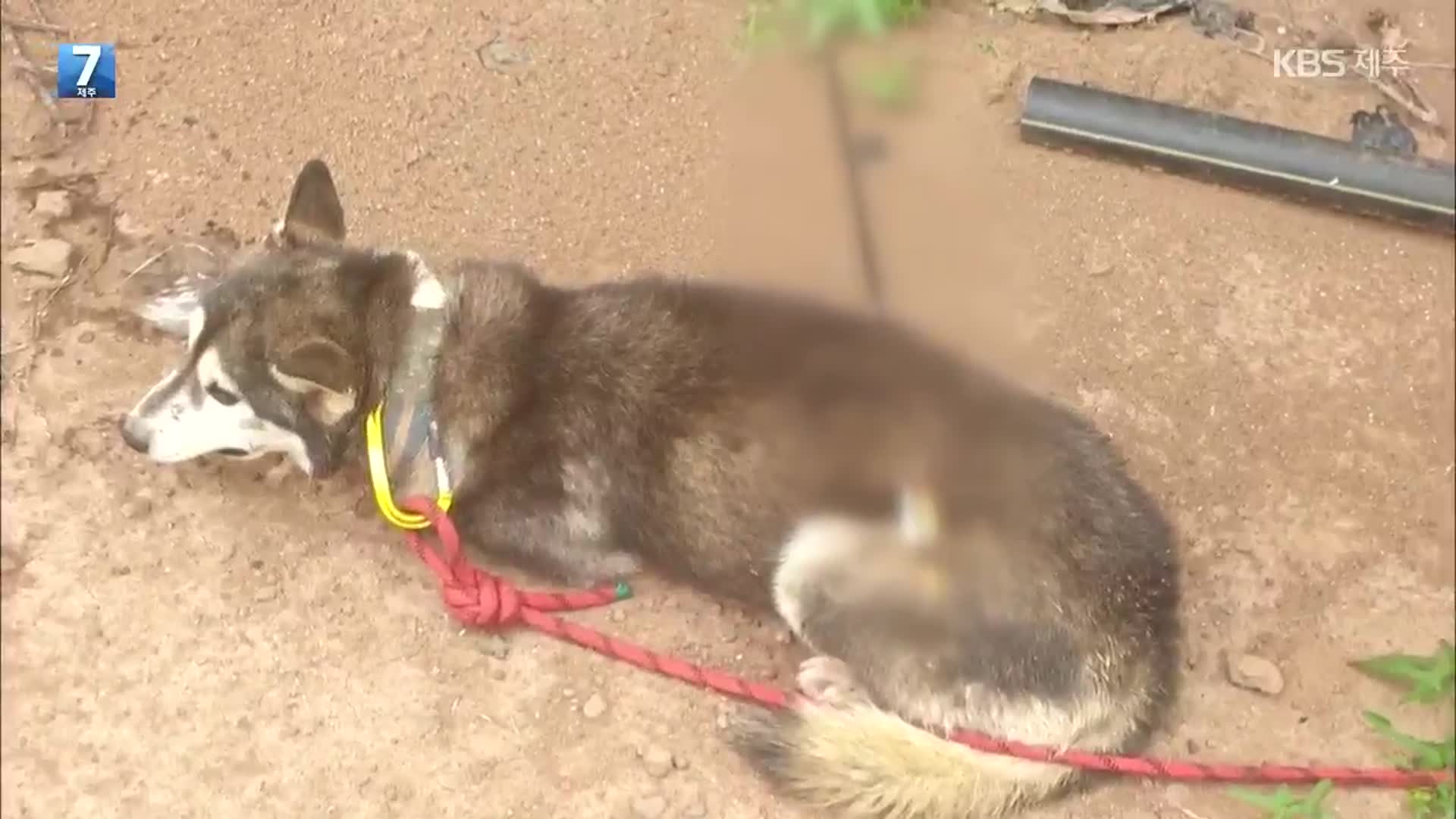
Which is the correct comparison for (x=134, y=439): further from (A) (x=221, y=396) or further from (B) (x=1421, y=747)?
(B) (x=1421, y=747)

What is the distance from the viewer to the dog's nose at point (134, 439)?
228 centimetres

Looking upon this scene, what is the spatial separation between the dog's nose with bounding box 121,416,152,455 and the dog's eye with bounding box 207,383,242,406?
0.17 m

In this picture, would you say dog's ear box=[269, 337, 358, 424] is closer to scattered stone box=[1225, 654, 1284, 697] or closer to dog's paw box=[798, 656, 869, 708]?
dog's paw box=[798, 656, 869, 708]

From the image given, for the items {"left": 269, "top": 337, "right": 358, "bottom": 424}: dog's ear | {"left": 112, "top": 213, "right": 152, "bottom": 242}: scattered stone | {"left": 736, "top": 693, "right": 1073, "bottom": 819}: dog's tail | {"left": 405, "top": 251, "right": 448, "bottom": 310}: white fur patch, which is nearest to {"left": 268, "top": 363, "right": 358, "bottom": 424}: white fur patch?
{"left": 269, "top": 337, "right": 358, "bottom": 424}: dog's ear

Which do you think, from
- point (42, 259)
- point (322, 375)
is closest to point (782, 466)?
point (322, 375)

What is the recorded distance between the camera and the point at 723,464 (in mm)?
2258

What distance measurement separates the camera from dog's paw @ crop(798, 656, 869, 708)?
2.31 meters

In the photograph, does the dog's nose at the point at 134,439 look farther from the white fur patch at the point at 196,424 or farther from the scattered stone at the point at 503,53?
the scattered stone at the point at 503,53

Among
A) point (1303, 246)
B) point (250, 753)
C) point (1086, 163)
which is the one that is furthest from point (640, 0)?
point (250, 753)

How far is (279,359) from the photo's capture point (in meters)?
2.14

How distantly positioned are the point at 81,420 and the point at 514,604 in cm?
104

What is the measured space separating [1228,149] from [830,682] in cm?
147

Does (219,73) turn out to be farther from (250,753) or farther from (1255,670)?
(1255,670)

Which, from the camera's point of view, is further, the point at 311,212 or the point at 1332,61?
the point at 1332,61
